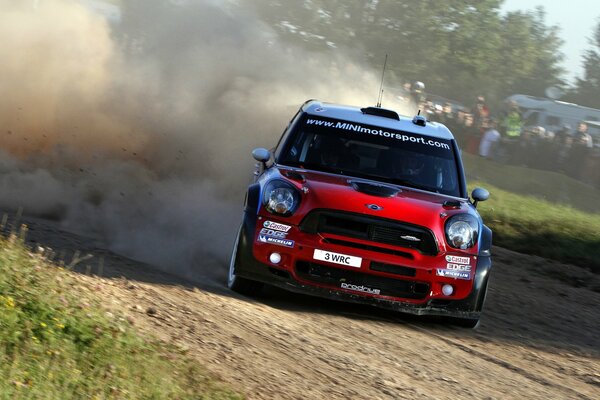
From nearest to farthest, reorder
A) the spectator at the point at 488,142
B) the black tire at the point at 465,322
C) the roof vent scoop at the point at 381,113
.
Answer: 1. the black tire at the point at 465,322
2. the roof vent scoop at the point at 381,113
3. the spectator at the point at 488,142

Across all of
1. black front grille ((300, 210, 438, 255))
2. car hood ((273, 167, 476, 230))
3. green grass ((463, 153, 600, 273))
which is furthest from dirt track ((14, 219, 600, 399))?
green grass ((463, 153, 600, 273))

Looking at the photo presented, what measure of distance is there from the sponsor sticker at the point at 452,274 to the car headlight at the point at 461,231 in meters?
0.20

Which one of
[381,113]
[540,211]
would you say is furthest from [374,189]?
[540,211]

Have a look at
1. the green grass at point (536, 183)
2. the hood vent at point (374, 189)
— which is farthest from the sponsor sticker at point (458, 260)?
the green grass at point (536, 183)

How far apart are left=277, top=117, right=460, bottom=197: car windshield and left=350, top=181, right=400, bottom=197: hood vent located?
1.25 ft

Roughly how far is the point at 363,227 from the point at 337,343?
114 centimetres

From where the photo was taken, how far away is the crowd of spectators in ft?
Result: 82.3

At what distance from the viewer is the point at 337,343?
23.6 ft

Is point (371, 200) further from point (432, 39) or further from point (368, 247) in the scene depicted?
point (432, 39)

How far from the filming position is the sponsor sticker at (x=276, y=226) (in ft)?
26.2

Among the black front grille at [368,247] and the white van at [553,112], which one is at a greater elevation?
the white van at [553,112]

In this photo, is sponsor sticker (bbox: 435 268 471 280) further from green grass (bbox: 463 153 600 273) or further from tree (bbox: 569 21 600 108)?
tree (bbox: 569 21 600 108)

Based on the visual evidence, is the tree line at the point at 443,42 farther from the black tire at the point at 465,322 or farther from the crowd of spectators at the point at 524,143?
the black tire at the point at 465,322

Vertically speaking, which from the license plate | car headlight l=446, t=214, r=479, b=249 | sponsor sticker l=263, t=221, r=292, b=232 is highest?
car headlight l=446, t=214, r=479, b=249
